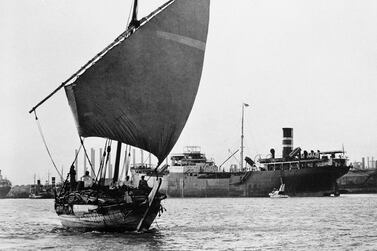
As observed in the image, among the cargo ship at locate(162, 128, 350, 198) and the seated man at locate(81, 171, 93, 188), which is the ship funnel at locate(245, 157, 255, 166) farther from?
the seated man at locate(81, 171, 93, 188)

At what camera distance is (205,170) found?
94.0m

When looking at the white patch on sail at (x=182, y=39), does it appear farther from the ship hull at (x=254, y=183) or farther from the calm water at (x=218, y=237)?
the ship hull at (x=254, y=183)

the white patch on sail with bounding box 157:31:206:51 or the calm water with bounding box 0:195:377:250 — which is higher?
the white patch on sail with bounding box 157:31:206:51

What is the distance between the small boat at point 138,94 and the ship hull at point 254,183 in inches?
2094

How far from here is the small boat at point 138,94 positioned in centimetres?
3094

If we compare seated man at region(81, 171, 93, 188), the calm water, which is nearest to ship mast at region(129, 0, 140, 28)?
seated man at region(81, 171, 93, 188)

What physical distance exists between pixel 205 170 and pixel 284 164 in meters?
12.3

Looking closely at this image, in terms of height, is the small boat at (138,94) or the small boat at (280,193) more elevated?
the small boat at (138,94)

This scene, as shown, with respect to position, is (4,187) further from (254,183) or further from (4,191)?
(254,183)

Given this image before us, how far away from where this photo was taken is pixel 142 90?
31.5 m

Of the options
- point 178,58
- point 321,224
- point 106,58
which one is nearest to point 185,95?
point 178,58

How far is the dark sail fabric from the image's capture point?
3105cm

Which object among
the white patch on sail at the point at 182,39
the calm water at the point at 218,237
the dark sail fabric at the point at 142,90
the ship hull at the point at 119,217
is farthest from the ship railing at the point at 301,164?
the ship hull at the point at 119,217

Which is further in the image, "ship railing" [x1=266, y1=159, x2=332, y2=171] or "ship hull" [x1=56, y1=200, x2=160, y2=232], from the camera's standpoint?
"ship railing" [x1=266, y1=159, x2=332, y2=171]
